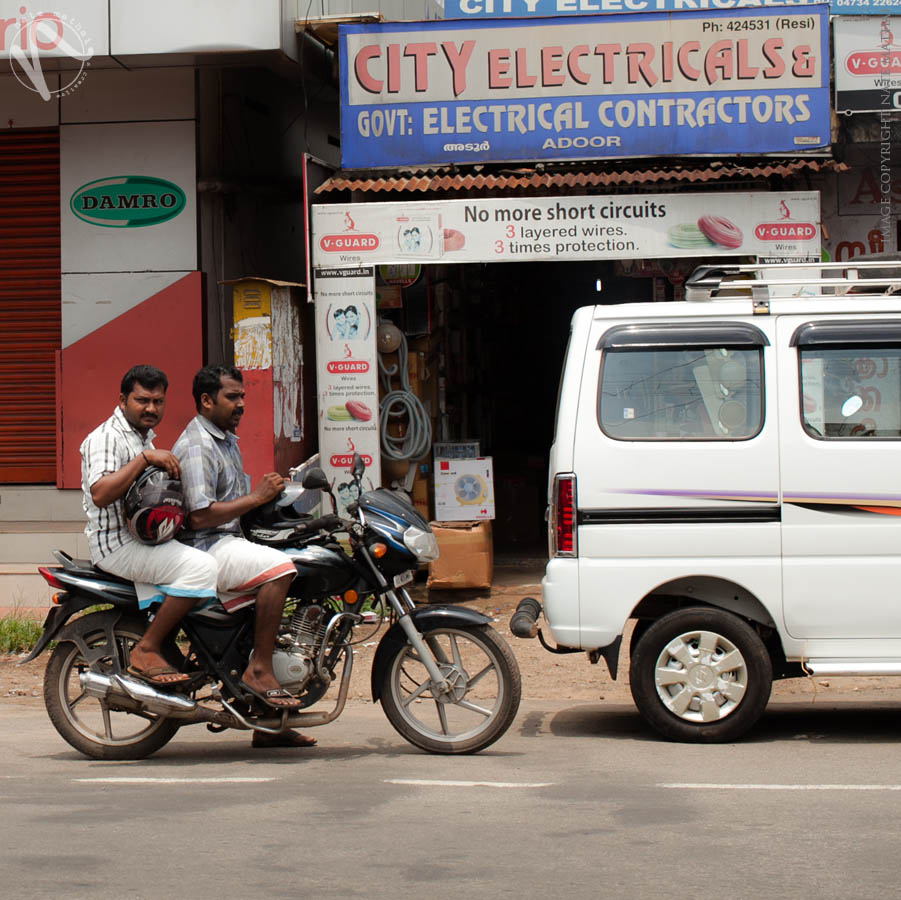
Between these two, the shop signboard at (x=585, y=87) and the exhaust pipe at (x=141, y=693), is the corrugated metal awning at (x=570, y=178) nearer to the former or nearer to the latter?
the shop signboard at (x=585, y=87)

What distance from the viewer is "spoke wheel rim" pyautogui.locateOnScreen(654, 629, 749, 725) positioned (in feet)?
21.7

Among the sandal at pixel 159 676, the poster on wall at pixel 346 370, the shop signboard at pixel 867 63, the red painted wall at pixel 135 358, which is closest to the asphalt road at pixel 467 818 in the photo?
the sandal at pixel 159 676

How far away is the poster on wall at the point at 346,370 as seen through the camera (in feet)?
37.7

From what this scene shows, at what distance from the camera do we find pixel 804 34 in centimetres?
1143

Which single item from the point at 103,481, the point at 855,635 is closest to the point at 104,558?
the point at 103,481

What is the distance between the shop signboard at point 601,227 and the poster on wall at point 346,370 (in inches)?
19.0

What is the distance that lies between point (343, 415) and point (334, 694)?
3.53 m

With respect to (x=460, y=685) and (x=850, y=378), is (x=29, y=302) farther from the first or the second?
(x=850, y=378)

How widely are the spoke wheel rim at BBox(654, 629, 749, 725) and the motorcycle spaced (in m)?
0.84

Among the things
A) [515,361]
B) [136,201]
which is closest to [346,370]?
[136,201]

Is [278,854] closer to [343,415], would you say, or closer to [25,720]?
[25,720]

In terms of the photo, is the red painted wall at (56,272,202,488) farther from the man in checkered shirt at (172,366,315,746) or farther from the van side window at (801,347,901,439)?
the van side window at (801,347,901,439)

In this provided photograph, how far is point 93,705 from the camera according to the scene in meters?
6.65

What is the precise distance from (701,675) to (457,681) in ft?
4.02
